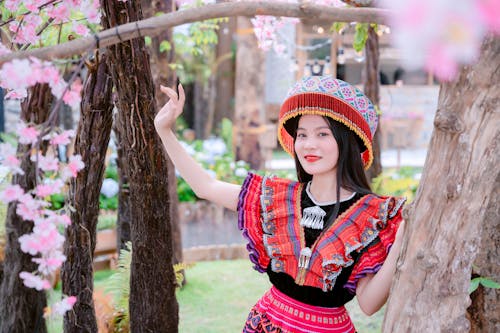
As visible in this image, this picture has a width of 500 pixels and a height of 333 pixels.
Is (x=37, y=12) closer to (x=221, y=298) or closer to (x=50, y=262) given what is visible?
(x=50, y=262)

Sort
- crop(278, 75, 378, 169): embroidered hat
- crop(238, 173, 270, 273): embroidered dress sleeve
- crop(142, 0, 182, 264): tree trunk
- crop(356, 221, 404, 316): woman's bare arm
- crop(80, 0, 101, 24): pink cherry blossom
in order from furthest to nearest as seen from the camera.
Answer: crop(142, 0, 182, 264): tree trunk, crop(80, 0, 101, 24): pink cherry blossom, crop(238, 173, 270, 273): embroidered dress sleeve, crop(278, 75, 378, 169): embroidered hat, crop(356, 221, 404, 316): woman's bare arm

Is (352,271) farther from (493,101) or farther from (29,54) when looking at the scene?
(29,54)

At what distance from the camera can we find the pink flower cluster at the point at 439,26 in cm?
111

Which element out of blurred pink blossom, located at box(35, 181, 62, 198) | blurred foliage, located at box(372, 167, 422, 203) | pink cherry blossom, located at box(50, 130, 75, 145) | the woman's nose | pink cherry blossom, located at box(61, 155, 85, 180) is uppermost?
pink cherry blossom, located at box(50, 130, 75, 145)

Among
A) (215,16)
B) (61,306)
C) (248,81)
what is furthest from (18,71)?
(248,81)

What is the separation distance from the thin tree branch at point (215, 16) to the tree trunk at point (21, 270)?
1930mm

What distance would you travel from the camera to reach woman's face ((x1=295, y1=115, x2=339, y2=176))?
2387 mm

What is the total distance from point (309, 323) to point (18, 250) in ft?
6.39

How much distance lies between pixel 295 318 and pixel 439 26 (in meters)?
1.47

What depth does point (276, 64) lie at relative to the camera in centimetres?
1171

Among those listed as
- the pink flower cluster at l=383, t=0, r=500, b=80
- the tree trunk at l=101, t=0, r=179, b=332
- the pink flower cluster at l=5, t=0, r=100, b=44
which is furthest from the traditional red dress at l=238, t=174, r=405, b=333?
the pink flower cluster at l=383, t=0, r=500, b=80

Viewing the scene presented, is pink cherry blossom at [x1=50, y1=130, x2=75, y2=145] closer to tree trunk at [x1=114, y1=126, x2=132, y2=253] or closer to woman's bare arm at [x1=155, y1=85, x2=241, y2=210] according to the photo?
woman's bare arm at [x1=155, y1=85, x2=241, y2=210]

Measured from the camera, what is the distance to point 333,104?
2.35 meters

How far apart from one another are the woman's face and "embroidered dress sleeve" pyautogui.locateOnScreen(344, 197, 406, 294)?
0.81ft
